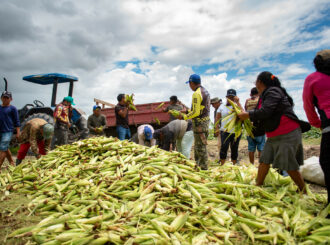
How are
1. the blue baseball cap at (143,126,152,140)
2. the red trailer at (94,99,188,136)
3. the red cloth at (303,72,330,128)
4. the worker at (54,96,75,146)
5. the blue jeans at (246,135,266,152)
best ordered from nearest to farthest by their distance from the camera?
1. the red cloth at (303,72,330,128)
2. the blue jeans at (246,135,266,152)
3. the blue baseball cap at (143,126,152,140)
4. the worker at (54,96,75,146)
5. the red trailer at (94,99,188,136)

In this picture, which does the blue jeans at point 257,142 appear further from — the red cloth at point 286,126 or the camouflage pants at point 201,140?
the red cloth at point 286,126

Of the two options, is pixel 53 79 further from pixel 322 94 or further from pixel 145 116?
pixel 322 94

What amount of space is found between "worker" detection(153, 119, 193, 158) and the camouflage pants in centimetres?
104

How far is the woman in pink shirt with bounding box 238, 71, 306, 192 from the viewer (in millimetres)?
3316

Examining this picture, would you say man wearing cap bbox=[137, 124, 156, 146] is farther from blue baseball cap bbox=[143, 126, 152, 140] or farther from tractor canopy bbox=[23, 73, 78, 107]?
tractor canopy bbox=[23, 73, 78, 107]

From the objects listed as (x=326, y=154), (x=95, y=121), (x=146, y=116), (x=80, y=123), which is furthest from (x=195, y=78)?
(x=80, y=123)

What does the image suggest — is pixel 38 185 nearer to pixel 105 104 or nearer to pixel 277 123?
pixel 277 123

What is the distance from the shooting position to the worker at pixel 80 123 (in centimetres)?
926

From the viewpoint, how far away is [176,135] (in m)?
6.29

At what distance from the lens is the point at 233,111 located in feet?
13.0

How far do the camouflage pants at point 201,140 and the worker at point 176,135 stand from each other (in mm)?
1040

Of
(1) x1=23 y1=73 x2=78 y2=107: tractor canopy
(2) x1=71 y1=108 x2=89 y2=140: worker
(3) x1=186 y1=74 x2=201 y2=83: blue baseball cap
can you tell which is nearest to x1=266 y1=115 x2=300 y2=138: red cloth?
(3) x1=186 y1=74 x2=201 y2=83: blue baseball cap

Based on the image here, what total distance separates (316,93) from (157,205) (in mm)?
2371

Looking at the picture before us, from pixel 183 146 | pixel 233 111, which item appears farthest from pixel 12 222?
pixel 183 146
